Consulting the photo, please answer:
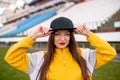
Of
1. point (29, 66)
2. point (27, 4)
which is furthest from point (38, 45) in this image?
point (27, 4)

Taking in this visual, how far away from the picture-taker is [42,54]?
316 cm

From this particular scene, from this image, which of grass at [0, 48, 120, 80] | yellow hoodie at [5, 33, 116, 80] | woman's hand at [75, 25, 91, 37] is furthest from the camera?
grass at [0, 48, 120, 80]

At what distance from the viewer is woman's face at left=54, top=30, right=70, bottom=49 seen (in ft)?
10.1

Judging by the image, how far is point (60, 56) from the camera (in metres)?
3.07

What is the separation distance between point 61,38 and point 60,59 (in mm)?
193

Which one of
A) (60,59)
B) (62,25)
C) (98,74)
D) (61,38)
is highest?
(62,25)

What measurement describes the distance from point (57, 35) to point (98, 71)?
6369 millimetres

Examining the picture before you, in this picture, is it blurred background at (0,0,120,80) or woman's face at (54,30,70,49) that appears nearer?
woman's face at (54,30,70,49)

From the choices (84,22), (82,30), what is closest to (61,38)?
(82,30)

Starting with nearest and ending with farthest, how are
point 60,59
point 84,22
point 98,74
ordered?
point 60,59 < point 98,74 < point 84,22

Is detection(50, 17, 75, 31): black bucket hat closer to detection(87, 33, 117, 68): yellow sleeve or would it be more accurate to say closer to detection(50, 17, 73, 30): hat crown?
detection(50, 17, 73, 30): hat crown

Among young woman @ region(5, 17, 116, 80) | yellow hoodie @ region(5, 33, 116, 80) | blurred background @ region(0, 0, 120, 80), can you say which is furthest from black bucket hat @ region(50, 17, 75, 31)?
blurred background @ region(0, 0, 120, 80)

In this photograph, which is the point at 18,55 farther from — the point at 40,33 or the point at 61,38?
the point at 61,38

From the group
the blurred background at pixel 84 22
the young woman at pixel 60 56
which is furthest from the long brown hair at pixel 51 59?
the blurred background at pixel 84 22
